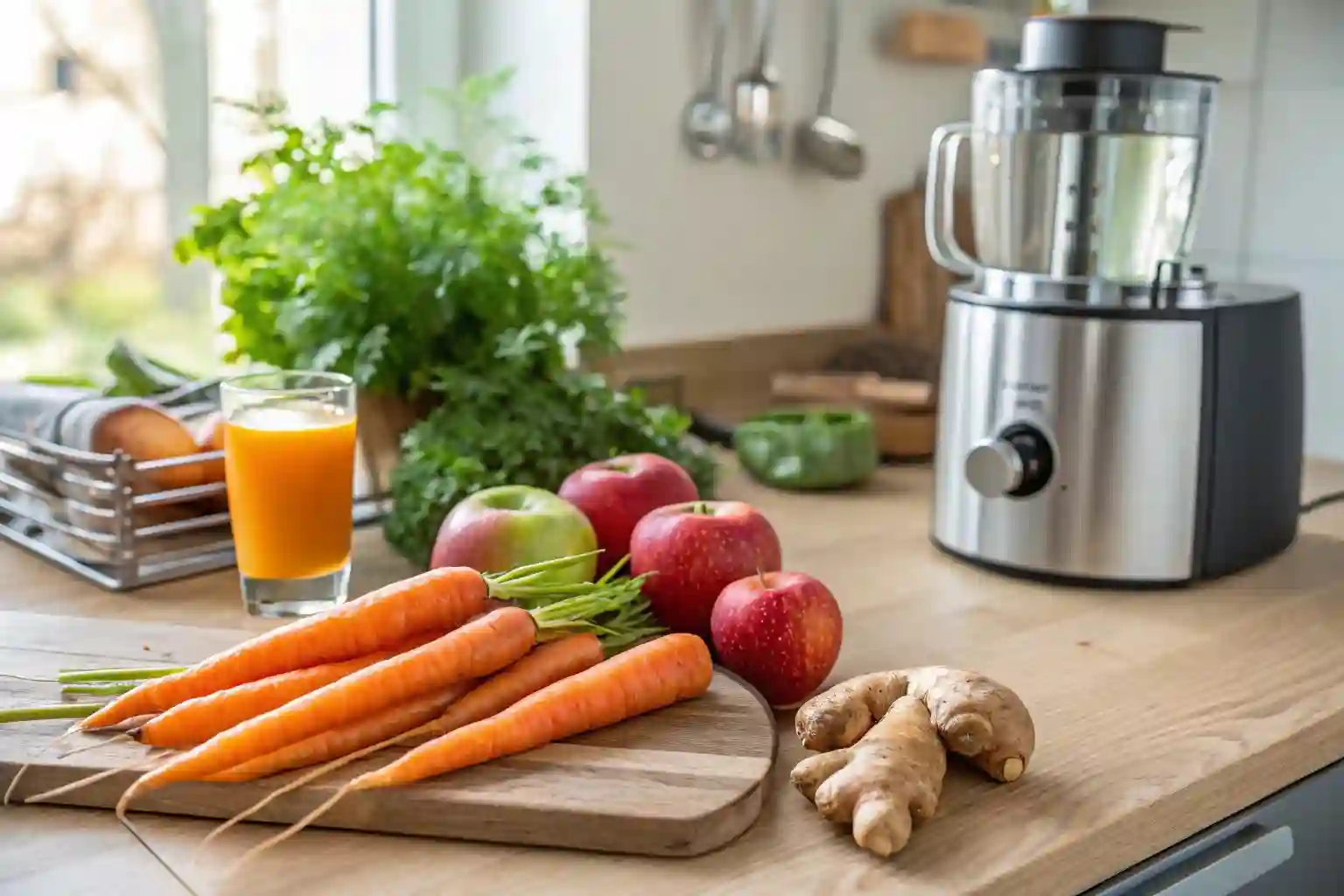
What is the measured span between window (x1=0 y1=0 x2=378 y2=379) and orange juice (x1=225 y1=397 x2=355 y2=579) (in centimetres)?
59

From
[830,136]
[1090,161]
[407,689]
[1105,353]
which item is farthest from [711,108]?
[407,689]

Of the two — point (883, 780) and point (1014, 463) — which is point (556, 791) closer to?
point (883, 780)

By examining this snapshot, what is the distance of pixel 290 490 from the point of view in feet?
3.34

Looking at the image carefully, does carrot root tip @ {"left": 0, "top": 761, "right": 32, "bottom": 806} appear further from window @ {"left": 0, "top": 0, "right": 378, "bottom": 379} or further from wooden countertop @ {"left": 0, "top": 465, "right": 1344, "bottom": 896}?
window @ {"left": 0, "top": 0, "right": 378, "bottom": 379}

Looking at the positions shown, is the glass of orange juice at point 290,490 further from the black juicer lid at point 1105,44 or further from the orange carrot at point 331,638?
the black juicer lid at point 1105,44

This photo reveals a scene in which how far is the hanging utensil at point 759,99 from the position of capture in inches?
68.8

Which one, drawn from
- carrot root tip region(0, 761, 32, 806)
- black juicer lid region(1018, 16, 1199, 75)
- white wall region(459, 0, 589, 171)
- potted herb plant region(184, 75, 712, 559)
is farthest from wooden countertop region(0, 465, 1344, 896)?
white wall region(459, 0, 589, 171)

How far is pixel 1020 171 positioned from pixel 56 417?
834mm

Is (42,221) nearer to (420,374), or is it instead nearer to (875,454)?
(420,374)

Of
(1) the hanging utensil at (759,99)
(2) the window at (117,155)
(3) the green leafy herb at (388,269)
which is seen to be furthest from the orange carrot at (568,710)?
(1) the hanging utensil at (759,99)

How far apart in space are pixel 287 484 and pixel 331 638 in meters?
0.23

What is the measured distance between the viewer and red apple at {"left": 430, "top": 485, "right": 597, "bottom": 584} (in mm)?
989

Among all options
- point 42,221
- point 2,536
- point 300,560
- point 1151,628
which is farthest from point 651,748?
point 42,221

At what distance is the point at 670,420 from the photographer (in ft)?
4.41
